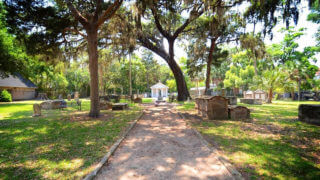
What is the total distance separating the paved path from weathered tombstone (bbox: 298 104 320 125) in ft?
19.2

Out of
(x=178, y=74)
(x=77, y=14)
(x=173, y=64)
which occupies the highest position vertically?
(x=77, y=14)

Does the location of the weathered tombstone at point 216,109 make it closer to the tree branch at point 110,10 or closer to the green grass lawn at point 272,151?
the green grass lawn at point 272,151

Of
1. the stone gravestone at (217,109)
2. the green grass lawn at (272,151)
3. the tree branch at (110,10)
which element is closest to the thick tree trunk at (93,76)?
the tree branch at (110,10)

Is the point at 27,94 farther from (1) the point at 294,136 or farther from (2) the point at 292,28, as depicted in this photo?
(2) the point at 292,28

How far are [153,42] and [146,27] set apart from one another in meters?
2.02

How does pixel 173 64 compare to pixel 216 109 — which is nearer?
pixel 216 109

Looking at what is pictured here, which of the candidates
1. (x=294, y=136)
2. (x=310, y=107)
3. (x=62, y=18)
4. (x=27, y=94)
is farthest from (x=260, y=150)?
(x=27, y=94)

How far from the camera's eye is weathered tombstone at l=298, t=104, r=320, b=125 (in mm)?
7094

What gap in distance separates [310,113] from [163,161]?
7.72 m

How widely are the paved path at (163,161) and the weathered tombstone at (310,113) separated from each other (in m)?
5.85

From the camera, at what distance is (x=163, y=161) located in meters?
3.71

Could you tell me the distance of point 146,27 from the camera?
18969mm

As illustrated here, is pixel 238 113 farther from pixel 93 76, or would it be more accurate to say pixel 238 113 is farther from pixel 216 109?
pixel 93 76

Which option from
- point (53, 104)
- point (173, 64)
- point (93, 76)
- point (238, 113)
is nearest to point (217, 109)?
point (238, 113)
